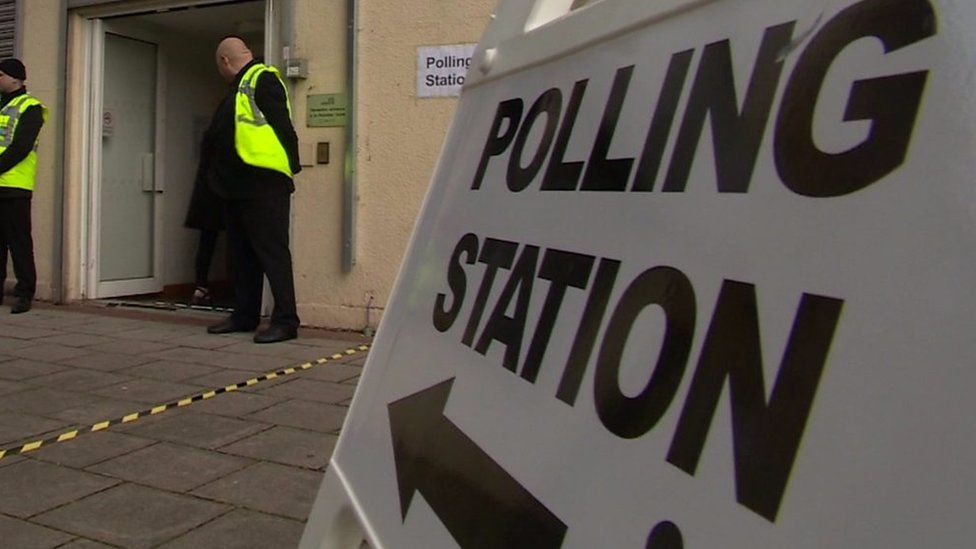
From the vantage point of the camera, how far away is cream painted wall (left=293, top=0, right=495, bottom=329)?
6.10m

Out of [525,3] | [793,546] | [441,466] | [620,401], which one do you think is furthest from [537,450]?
[525,3]

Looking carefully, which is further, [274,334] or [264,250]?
[274,334]

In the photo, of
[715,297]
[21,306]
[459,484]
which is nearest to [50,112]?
[21,306]

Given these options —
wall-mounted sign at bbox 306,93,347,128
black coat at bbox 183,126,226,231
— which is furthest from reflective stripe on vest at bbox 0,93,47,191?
wall-mounted sign at bbox 306,93,347,128

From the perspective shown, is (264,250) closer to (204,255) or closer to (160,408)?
(160,408)

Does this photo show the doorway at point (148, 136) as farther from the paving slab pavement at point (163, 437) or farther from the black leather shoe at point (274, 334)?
the black leather shoe at point (274, 334)

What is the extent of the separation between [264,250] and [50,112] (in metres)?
3.22

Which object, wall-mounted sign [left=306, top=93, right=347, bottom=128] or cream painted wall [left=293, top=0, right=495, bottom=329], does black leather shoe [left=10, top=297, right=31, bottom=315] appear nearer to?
cream painted wall [left=293, top=0, right=495, bottom=329]

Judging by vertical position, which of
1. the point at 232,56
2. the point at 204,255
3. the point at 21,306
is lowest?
the point at 21,306

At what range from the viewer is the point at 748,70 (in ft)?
2.61

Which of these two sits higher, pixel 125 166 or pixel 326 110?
pixel 326 110

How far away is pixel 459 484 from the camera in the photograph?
112cm

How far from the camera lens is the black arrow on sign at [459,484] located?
0.95 metres

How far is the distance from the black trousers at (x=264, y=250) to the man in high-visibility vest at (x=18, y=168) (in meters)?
2.17
